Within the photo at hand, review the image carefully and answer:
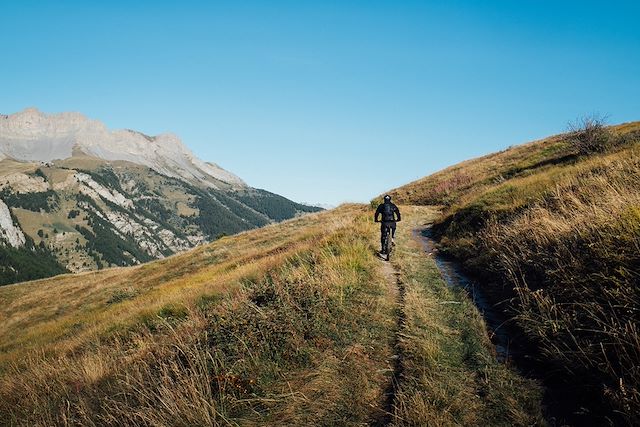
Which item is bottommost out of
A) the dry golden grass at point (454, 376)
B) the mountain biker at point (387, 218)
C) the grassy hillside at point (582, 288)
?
the dry golden grass at point (454, 376)

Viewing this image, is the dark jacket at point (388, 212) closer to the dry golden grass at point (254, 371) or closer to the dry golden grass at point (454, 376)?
the dry golden grass at point (254, 371)

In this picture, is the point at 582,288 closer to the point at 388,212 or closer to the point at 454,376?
the point at 454,376

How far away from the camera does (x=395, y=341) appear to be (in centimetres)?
719

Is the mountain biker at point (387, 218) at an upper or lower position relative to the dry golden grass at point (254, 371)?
upper

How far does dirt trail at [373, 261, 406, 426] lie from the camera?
516 centimetres

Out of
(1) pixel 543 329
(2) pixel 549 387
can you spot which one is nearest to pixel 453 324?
(1) pixel 543 329

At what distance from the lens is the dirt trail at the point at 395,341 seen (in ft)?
16.9

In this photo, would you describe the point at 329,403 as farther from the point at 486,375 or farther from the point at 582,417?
the point at 582,417

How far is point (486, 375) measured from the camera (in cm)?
570

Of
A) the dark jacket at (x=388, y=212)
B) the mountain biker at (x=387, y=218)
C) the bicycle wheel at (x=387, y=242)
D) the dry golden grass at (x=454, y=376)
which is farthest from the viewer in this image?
the dark jacket at (x=388, y=212)

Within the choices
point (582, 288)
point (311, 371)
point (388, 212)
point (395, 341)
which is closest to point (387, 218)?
point (388, 212)

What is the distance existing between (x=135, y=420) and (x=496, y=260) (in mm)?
9725

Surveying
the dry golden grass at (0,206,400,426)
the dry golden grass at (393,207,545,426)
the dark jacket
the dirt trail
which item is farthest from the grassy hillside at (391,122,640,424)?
the dark jacket

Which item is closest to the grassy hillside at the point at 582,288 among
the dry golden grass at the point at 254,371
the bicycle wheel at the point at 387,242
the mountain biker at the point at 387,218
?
the dry golden grass at the point at 254,371
